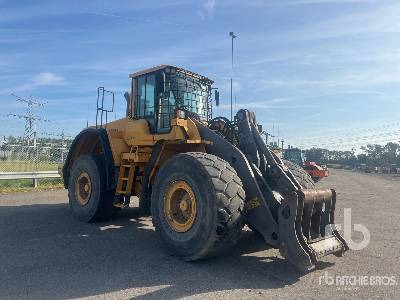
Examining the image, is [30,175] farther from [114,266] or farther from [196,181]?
[196,181]

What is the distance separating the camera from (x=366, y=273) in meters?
5.46

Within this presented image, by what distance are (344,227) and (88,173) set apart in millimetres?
5852

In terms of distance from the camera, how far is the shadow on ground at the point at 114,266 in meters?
4.73

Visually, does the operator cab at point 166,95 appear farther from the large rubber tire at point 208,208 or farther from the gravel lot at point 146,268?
the gravel lot at point 146,268

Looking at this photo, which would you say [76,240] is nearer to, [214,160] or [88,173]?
[88,173]

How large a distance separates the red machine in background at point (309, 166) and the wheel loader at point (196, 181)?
20.7 meters

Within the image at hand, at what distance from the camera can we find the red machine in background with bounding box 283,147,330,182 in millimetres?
27984

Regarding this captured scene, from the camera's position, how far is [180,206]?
6.14m

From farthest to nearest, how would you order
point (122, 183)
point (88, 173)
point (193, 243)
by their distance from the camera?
point (88, 173) → point (122, 183) → point (193, 243)

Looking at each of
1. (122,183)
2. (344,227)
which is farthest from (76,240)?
(344,227)

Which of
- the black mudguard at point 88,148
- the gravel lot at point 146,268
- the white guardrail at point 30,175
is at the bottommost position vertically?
the gravel lot at point 146,268

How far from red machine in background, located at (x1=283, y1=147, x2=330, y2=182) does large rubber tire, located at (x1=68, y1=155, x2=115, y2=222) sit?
68.5 ft

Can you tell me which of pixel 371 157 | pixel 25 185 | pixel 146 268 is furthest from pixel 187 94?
pixel 371 157

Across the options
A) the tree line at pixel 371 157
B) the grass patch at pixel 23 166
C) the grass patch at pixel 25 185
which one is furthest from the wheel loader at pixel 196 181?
the tree line at pixel 371 157
